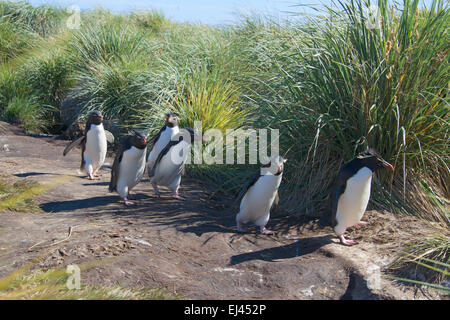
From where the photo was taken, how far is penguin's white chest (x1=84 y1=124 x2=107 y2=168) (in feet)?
18.9

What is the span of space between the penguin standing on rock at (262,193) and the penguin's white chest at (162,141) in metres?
1.61

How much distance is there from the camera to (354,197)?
3770 millimetres

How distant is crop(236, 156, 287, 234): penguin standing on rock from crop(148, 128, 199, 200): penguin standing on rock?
3.59 ft

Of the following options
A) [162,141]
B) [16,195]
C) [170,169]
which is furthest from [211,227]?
[16,195]

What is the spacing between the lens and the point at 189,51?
27.6ft

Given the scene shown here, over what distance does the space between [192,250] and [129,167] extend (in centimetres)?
138

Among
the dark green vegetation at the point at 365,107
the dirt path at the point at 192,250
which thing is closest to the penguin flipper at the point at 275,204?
the dirt path at the point at 192,250

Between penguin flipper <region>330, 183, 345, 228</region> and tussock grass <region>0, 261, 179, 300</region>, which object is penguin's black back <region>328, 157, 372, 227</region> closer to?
penguin flipper <region>330, 183, 345, 228</region>

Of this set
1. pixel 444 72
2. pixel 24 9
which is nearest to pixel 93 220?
pixel 444 72

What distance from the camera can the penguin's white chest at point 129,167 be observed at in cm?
477

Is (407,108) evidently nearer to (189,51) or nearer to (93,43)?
(189,51)
